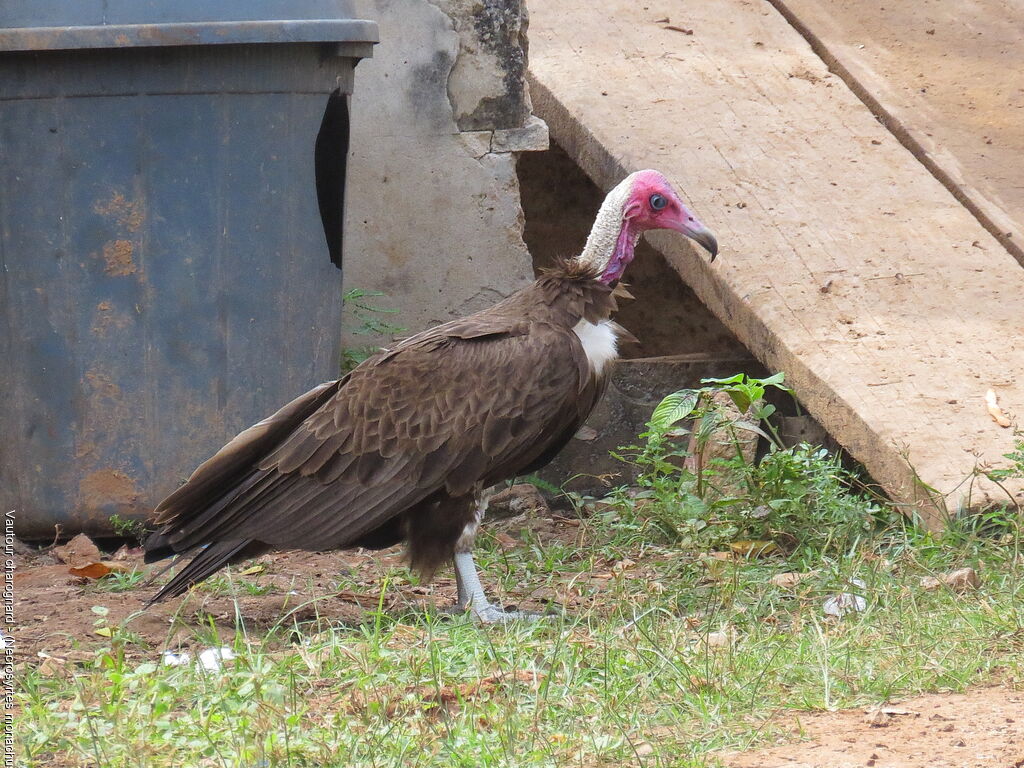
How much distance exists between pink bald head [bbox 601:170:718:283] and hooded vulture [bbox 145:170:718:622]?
19cm

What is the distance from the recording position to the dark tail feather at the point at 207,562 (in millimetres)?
3781

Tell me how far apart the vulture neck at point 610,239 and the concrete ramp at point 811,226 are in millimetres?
854

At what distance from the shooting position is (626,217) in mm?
4148

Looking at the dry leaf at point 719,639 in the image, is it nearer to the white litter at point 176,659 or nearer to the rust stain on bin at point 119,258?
the white litter at point 176,659

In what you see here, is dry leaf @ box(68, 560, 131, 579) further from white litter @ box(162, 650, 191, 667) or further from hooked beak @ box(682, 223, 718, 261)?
hooked beak @ box(682, 223, 718, 261)

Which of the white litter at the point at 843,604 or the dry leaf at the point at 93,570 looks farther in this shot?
the dry leaf at the point at 93,570

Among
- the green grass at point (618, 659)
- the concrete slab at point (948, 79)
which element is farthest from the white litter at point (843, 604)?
the concrete slab at point (948, 79)

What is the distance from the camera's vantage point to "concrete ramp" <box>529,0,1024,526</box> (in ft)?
14.5

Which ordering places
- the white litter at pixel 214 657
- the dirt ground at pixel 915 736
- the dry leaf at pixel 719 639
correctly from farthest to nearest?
the dry leaf at pixel 719 639 < the white litter at pixel 214 657 < the dirt ground at pixel 915 736

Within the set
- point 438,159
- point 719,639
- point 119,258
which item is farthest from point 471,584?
point 438,159

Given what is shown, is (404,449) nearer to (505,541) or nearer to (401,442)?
(401,442)

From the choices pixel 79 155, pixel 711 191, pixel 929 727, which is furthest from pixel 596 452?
pixel 929 727

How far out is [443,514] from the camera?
3.91 metres

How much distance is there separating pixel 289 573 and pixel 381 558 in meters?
0.35
